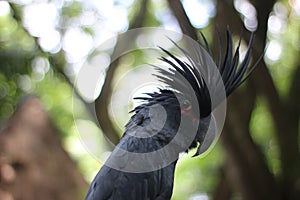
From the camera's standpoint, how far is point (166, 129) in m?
2.90

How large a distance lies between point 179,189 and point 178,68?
4.64 metres

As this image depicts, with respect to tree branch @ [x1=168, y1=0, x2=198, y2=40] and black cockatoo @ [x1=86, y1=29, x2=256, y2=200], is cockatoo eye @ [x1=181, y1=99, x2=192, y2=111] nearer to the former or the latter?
black cockatoo @ [x1=86, y1=29, x2=256, y2=200]

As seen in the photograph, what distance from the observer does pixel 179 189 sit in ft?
24.0

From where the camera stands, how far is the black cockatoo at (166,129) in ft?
9.18

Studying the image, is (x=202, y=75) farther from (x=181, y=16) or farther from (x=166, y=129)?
(x=181, y=16)

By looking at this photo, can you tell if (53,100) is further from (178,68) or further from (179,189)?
(178,68)

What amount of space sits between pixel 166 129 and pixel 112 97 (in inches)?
103

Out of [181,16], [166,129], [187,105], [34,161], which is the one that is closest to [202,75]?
[187,105]

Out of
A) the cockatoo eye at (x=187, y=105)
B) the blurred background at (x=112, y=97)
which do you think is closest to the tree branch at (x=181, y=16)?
the blurred background at (x=112, y=97)

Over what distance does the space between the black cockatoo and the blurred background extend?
42.3 inches

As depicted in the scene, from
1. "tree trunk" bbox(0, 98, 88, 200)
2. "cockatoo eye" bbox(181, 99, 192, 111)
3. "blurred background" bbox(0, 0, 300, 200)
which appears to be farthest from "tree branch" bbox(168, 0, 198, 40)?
"tree trunk" bbox(0, 98, 88, 200)

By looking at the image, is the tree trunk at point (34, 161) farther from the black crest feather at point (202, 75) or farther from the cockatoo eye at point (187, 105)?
the cockatoo eye at point (187, 105)

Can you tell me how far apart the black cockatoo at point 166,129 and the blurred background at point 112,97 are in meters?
1.08

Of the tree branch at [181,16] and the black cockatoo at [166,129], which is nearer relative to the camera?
the black cockatoo at [166,129]
